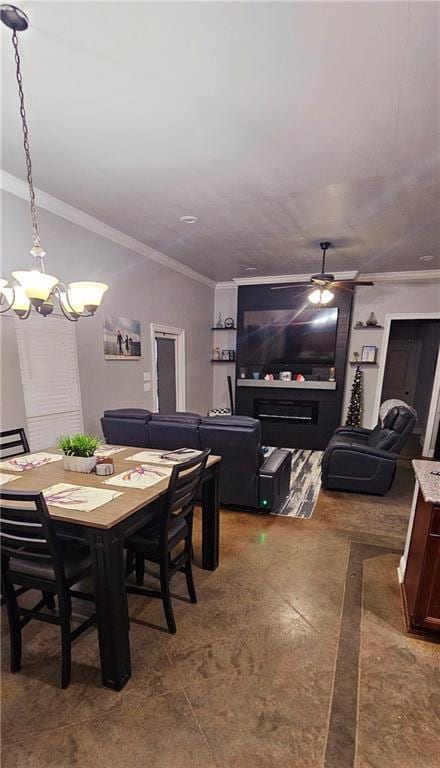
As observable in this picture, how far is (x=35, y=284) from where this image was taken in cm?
173

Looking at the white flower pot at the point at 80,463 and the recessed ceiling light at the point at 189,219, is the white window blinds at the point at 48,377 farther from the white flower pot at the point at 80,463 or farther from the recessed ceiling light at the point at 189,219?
the recessed ceiling light at the point at 189,219

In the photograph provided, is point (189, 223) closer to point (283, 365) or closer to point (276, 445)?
point (283, 365)

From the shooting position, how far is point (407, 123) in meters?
1.94

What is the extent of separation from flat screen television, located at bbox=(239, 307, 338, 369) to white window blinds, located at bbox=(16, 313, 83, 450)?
3342mm

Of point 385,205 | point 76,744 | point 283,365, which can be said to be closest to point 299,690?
point 76,744

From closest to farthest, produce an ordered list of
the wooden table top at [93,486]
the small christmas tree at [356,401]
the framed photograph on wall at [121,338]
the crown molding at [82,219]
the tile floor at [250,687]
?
the tile floor at [250,687] < the wooden table top at [93,486] < the crown molding at [82,219] < the framed photograph on wall at [121,338] < the small christmas tree at [356,401]

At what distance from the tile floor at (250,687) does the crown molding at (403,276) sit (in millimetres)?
4618

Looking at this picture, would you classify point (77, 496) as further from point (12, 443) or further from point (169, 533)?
point (12, 443)

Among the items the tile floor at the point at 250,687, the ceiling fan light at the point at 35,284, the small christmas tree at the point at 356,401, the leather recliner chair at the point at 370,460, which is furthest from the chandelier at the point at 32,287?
the small christmas tree at the point at 356,401

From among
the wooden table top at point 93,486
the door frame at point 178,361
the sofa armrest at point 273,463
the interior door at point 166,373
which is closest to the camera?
the wooden table top at point 93,486

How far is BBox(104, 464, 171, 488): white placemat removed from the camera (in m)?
1.87

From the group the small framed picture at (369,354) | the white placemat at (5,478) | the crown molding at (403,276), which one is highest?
the crown molding at (403,276)

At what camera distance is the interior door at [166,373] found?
500cm

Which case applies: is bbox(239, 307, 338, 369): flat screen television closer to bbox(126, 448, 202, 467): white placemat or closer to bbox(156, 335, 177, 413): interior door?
bbox(156, 335, 177, 413): interior door
